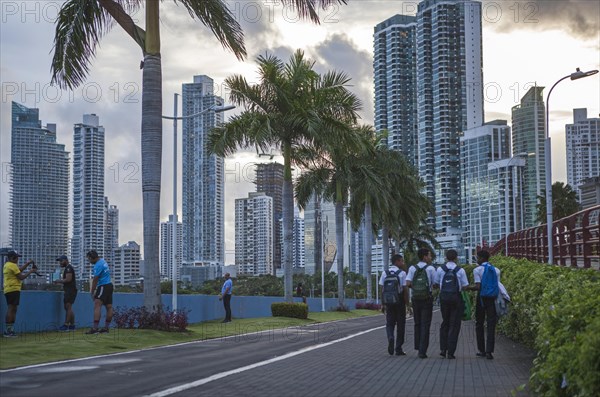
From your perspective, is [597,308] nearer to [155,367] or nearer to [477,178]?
[155,367]

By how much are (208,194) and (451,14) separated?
74.5 m

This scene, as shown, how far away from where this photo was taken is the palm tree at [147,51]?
68.6ft

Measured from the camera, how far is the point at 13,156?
83.9 m

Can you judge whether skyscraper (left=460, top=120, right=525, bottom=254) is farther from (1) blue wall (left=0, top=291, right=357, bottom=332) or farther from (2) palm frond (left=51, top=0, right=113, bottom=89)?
(2) palm frond (left=51, top=0, right=113, bottom=89)

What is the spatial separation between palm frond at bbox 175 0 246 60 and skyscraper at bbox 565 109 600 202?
226 feet

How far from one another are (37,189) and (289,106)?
6316 cm

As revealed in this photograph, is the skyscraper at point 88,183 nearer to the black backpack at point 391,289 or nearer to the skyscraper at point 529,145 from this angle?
the black backpack at point 391,289

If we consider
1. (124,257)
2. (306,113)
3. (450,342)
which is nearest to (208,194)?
(124,257)

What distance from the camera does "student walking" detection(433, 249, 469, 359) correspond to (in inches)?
583

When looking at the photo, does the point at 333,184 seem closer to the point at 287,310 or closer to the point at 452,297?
the point at 287,310

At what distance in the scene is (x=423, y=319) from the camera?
15.1 metres

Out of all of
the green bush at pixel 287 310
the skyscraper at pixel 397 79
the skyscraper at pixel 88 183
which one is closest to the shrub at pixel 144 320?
the green bush at pixel 287 310

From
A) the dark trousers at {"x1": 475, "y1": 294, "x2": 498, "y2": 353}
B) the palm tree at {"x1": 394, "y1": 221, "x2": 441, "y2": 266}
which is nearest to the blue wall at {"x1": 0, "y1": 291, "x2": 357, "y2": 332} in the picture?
the dark trousers at {"x1": 475, "y1": 294, "x2": 498, "y2": 353}

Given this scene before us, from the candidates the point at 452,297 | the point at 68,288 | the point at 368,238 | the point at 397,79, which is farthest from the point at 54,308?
the point at 397,79
